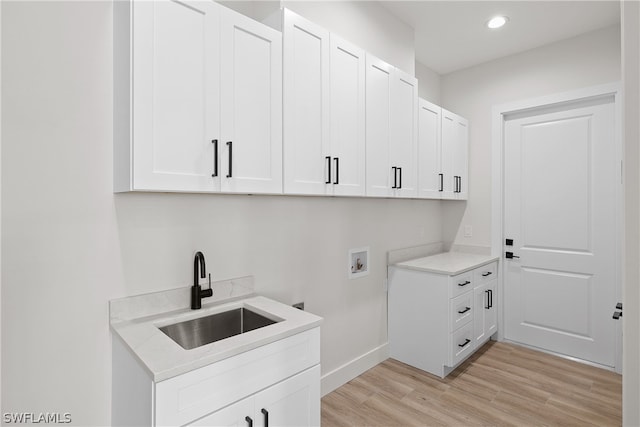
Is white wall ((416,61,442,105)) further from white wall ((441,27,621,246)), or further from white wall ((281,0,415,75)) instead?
white wall ((281,0,415,75))

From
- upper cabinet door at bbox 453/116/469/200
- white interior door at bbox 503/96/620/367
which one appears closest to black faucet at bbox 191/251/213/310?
upper cabinet door at bbox 453/116/469/200

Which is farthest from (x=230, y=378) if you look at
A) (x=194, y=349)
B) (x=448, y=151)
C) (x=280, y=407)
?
(x=448, y=151)

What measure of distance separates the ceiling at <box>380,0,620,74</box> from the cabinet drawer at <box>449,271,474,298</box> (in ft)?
6.92

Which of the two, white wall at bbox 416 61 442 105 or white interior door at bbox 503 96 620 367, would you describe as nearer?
white interior door at bbox 503 96 620 367

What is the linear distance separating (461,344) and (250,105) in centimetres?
241

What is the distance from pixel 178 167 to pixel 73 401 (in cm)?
106

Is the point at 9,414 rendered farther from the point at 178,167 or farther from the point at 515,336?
the point at 515,336

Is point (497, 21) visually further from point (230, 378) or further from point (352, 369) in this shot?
point (230, 378)

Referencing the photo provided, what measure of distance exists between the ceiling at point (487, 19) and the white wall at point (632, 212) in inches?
102

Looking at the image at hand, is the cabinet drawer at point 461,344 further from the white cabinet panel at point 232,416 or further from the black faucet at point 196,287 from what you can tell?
the black faucet at point 196,287

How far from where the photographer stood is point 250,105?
1587 millimetres

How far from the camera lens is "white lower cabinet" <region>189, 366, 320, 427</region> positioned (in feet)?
4.09

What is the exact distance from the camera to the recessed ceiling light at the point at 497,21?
2.76 m

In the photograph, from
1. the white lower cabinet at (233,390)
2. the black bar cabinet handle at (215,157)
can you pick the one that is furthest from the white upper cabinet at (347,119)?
the white lower cabinet at (233,390)
